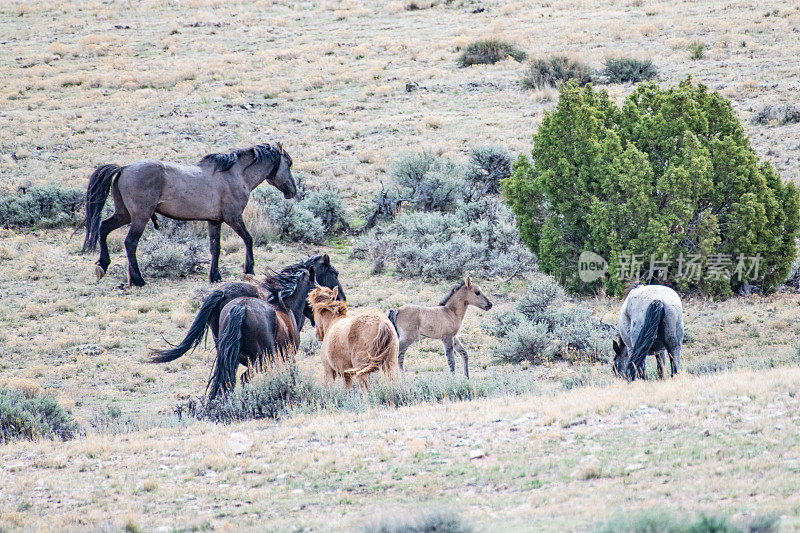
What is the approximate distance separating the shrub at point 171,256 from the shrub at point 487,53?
19.4 metres

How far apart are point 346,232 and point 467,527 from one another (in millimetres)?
15368

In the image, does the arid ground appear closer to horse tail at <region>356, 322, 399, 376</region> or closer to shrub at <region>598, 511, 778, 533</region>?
shrub at <region>598, 511, 778, 533</region>

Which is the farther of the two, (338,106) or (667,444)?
(338,106)

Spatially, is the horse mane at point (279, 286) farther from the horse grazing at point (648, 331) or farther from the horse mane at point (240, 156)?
the horse mane at point (240, 156)

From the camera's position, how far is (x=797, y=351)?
35.1 ft

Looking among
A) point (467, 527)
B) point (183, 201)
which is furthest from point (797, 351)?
point (183, 201)

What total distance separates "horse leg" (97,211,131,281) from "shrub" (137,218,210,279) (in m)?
0.83

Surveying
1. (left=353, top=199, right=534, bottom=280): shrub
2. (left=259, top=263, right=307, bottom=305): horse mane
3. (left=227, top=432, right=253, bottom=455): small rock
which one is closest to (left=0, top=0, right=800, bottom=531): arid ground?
(left=227, top=432, right=253, bottom=455): small rock

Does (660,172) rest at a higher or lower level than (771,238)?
higher

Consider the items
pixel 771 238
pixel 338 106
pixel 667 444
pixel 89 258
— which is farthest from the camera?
pixel 338 106

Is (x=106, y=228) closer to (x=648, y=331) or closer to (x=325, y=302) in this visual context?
(x=325, y=302)

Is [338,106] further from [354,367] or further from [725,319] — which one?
[354,367]

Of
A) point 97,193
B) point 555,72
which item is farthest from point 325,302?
point 555,72

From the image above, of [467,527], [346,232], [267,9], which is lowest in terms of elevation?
[346,232]
